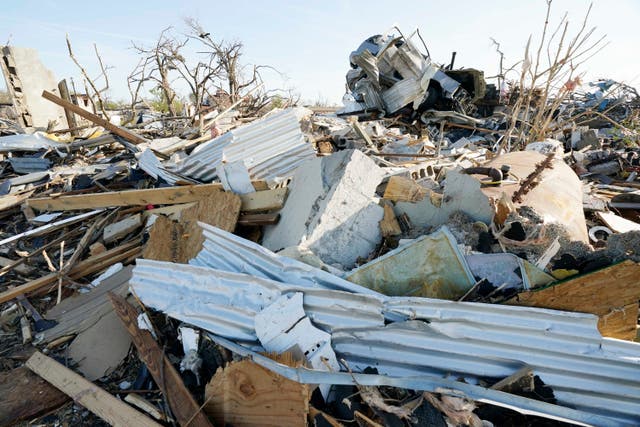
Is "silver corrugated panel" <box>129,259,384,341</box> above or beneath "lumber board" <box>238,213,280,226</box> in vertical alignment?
beneath

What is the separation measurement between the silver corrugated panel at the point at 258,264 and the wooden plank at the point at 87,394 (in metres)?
1.01

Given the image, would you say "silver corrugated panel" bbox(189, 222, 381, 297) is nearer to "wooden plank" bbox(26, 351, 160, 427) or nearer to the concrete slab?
"wooden plank" bbox(26, 351, 160, 427)

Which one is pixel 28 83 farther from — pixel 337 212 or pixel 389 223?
pixel 389 223

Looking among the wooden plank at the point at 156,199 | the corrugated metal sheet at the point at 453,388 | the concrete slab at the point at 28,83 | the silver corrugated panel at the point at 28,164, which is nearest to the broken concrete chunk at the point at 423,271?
the corrugated metal sheet at the point at 453,388

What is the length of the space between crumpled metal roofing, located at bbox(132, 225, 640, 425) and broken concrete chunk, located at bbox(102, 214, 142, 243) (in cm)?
266

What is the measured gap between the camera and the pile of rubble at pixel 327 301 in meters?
1.84

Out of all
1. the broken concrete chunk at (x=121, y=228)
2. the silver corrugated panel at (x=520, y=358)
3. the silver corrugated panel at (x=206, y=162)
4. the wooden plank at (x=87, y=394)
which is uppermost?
the silver corrugated panel at (x=206, y=162)

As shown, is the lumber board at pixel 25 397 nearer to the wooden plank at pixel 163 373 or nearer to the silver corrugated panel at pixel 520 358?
the wooden plank at pixel 163 373

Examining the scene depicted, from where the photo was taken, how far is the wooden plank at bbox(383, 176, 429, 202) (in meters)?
2.88

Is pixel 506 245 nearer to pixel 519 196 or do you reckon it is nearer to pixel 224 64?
pixel 519 196

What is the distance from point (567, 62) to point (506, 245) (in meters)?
4.00

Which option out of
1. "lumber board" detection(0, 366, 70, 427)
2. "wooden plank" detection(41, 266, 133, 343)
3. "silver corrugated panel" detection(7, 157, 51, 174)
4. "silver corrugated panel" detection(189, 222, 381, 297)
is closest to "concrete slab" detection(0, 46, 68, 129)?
"silver corrugated panel" detection(7, 157, 51, 174)

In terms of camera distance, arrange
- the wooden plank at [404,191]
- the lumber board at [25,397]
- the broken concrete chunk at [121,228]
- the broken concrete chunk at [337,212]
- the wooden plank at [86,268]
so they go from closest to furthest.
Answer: the lumber board at [25,397] < the broken concrete chunk at [337,212] < the wooden plank at [404,191] < the wooden plank at [86,268] < the broken concrete chunk at [121,228]

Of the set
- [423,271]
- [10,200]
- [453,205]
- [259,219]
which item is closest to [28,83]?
[10,200]
